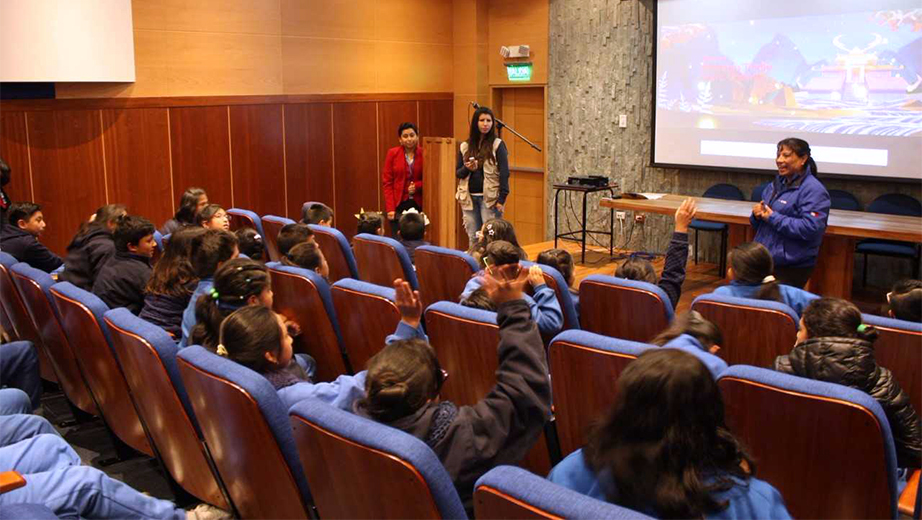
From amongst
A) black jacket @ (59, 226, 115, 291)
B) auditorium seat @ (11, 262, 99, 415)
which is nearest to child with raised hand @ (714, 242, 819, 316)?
auditorium seat @ (11, 262, 99, 415)

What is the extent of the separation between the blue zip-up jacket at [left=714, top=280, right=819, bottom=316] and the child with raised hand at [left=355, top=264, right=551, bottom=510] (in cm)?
160

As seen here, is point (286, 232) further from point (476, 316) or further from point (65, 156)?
point (65, 156)

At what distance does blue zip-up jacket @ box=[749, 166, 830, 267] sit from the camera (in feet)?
15.7

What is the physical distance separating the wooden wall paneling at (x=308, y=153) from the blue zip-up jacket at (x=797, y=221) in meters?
4.54

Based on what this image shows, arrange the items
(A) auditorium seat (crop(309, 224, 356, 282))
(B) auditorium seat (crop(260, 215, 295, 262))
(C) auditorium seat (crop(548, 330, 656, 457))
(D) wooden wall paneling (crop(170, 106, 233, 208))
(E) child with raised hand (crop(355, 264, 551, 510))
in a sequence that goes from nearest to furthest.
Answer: (E) child with raised hand (crop(355, 264, 551, 510)) → (C) auditorium seat (crop(548, 330, 656, 457)) → (A) auditorium seat (crop(309, 224, 356, 282)) → (B) auditorium seat (crop(260, 215, 295, 262)) → (D) wooden wall paneling (crop(170, 106, 233, 208))

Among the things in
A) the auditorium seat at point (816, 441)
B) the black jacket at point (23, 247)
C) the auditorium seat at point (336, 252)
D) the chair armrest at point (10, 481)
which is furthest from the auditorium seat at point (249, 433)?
the black jacket at point (23, 247)

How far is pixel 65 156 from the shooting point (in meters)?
6.54

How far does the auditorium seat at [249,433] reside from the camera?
1.92 metres

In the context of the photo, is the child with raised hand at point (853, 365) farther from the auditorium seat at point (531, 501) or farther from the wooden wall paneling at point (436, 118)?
the wooden wall paneling at point (436, 118)

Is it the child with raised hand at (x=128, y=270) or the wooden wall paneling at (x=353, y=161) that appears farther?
the wooden wall paneling at (x=353, y=161)

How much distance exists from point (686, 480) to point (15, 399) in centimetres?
246

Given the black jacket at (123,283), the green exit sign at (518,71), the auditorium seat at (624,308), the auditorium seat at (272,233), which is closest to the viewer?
the auditorium seat at (624,308)

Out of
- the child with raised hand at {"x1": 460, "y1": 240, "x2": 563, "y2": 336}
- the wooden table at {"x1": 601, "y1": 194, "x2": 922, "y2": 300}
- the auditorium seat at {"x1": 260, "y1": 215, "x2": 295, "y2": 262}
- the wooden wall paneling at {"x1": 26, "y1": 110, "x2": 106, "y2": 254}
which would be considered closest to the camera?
the child with raised hand at {"x1": 460, "y1": 240, "x2": 563, "y2": 336}

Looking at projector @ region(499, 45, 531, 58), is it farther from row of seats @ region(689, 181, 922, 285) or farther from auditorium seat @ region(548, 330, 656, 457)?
auditorium seat @ region(548, 330, 656, 457)
